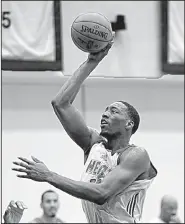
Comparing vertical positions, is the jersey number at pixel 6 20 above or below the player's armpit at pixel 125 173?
above

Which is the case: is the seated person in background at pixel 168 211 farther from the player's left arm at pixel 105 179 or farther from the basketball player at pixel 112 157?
the player's left arm at pixel 105 179

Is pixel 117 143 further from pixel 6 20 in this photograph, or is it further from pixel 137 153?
pixel 6 20

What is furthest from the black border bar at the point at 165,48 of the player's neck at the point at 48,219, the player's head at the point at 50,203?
the player's neck at the point at 48,219

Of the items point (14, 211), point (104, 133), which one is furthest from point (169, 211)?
point (104, 133)

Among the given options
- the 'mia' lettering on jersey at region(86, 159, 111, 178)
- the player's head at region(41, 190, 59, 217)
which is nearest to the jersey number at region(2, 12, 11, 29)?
the player's head at region(41, 190, 59, 217)

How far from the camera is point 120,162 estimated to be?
16.7 feet

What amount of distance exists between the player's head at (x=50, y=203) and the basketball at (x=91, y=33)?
4588mm

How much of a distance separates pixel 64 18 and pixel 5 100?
1389mm

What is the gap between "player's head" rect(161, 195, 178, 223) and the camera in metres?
9.69

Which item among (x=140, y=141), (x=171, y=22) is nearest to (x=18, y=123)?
(x=140, y=141)

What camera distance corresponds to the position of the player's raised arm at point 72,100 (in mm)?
5344

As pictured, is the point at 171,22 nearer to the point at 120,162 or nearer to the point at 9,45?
the point at 9,45

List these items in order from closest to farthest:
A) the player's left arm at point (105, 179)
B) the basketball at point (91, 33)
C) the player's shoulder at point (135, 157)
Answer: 1. the player's left arm at point (105, 179)
2. the player's shoulder at point (135, 157)
3. the basketball at point (91, 33)

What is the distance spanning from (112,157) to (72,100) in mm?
481
